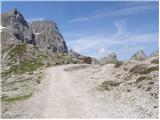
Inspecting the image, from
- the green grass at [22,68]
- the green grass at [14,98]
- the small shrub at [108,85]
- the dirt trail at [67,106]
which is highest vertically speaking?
the green grass at [22,68]

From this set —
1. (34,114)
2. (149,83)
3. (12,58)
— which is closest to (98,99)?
(149,83)

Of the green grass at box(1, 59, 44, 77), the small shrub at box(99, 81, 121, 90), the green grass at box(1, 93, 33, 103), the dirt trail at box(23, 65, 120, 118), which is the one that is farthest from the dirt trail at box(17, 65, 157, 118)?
the green grass at box(1, 59, 44, 77)

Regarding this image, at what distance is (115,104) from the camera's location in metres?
47.9

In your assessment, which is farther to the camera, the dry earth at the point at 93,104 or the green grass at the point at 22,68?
the green grass at the point at 22,68

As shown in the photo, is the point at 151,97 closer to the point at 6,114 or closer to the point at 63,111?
the point at 63,111

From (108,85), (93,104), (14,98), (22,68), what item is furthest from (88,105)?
(22,68)

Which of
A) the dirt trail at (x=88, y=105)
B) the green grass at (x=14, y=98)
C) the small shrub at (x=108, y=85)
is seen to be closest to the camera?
the dirt trail at (x=88, y=105)

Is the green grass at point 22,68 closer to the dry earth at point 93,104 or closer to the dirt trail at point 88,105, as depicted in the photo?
the dry earth at point 93,104

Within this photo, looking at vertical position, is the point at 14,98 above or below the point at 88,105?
below

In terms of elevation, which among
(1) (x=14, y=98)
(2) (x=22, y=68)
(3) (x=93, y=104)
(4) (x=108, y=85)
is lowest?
(1) (x=14, y=98)

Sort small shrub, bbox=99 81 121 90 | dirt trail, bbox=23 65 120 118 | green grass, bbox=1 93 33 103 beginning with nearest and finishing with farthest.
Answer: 1. dirt trail, bbox=23 65 120 118
2. green grass, bbox=1 93 33 103
3. small shrub, bbox=99 81 121 90

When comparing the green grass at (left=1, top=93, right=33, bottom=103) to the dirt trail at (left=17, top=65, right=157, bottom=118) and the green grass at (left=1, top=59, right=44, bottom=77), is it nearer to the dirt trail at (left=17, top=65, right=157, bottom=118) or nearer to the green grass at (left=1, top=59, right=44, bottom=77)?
the dirt trail at (left=17, top=65, right=157, bottom=118)

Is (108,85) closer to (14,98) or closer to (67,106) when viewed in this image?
(14,98)

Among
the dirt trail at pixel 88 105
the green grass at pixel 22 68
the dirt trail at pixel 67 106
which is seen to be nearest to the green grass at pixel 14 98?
the dirt trail at pixel 88 105
